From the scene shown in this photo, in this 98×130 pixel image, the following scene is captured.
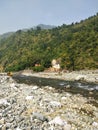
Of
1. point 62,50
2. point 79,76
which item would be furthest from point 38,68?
point 79,76

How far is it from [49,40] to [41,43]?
4477 millimetres

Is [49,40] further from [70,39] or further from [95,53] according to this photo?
[95,53]

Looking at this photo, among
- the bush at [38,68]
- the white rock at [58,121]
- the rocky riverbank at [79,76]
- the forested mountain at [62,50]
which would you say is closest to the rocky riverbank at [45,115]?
the white rock at [58,121]

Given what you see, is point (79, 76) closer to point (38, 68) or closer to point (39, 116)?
point (38, 68)

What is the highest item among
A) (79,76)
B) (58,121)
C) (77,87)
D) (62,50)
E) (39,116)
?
(62,50)

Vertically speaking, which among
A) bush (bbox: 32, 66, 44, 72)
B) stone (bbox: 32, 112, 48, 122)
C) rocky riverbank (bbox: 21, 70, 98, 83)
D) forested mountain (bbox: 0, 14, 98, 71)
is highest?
forested mountain (bbox: 0, 14, 98, 71)

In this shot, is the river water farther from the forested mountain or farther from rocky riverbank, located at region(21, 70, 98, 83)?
the forested mountain

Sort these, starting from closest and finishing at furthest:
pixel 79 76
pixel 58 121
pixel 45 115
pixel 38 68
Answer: pixel 58 121 → pixel 45 115 → pixel 79 76 → pixel 38 68

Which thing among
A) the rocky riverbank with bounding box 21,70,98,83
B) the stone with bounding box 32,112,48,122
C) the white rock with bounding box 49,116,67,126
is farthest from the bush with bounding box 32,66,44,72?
the white rock with bounding box 49,116,67,126

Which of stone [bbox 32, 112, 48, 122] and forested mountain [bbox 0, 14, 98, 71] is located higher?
forested mountain [bbox 0, 14, 98, 71]

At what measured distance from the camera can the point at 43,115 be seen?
23734 mm

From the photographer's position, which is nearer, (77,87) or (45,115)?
(45,115)

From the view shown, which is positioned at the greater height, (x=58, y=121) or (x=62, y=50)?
(x=62, y=50)

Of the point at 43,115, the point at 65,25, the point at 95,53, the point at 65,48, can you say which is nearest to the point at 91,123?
the point at 43,115
